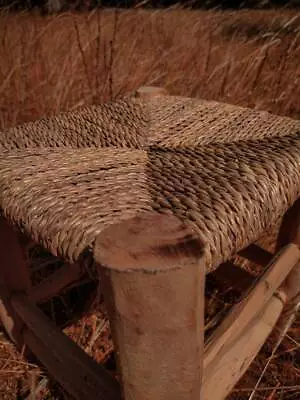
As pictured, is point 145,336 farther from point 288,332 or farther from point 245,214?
point 288,332

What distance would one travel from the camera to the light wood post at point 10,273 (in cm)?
54

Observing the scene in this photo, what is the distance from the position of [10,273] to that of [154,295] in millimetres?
401

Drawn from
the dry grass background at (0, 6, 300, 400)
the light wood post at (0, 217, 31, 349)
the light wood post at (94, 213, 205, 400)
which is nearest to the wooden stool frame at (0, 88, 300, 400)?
the light wood post at (94, 213, 205, 400)

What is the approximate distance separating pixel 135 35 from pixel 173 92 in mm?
318

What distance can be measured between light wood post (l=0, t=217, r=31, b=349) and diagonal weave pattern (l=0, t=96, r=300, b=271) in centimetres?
14

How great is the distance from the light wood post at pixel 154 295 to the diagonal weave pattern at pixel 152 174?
7 cm

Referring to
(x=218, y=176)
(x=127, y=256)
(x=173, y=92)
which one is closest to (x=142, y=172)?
(x=218, y=176)

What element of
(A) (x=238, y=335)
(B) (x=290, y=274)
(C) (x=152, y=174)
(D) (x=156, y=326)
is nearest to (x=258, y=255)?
(B) (x=290, y=274)

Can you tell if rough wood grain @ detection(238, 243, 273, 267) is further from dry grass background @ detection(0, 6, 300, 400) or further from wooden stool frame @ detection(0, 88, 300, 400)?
dry grass background @ detection(0, 6, 300, 400)

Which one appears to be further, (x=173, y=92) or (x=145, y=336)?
(x=173, y=92)

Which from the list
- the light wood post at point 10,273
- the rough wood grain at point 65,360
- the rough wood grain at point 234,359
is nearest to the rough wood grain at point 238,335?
the rough wood grain at point 234,359

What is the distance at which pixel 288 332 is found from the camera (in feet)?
2.33

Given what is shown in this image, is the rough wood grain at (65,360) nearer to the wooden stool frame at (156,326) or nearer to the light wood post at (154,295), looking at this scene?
the wooden stool frame at (156,326)

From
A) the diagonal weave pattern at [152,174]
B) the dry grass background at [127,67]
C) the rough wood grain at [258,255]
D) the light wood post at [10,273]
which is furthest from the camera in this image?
the dry grass background at [127,67]
